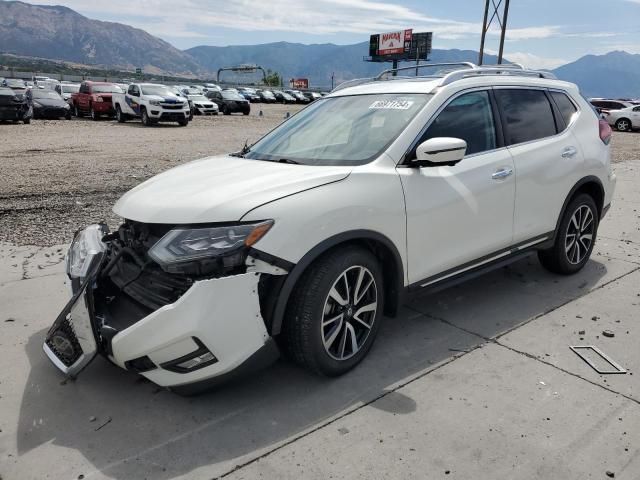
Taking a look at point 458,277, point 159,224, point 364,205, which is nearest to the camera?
point 159,224

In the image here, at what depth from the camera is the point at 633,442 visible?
2596mm

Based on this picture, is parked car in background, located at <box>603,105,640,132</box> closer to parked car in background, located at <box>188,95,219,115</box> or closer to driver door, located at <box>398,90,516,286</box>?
parked car in background, located at <box>188,95,219,115</box>

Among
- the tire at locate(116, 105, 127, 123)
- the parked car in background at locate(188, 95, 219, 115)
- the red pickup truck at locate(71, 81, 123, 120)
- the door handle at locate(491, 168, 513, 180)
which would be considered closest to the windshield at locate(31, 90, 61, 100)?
the red pickup truck at locate(71, 81, 123, 120)

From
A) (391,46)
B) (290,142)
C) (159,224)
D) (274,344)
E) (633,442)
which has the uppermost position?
(391,46)

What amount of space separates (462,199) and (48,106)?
23907 mm

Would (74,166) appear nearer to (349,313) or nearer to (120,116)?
(349,313)

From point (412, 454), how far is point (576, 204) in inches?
125

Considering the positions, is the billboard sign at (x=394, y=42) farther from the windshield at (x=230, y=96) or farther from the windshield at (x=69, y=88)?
the windshield at (x=69, y=88)

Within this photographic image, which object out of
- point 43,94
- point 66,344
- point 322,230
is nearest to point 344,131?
point 322,230

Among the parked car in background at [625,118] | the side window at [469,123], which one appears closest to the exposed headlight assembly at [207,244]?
the side window at [469,123]

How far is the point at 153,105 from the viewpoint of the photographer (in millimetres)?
21297

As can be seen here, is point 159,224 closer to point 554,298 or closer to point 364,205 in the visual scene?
point 364,205

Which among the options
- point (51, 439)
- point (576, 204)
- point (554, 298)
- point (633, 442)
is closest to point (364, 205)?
point (633, 442)

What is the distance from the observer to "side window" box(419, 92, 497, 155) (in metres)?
3.60
